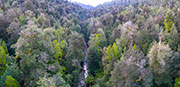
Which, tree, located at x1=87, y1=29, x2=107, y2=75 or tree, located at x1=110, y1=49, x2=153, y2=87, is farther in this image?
tree, located at x1=87, y1=29, x2=107, y2=75

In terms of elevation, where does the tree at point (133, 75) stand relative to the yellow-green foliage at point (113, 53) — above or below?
below

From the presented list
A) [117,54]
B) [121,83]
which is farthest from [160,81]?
[117,54]

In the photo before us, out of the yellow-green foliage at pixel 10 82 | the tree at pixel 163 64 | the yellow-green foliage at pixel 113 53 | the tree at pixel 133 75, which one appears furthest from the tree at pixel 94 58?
the yellow-green foliage at pixel 10 82

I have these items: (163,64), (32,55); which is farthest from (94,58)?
(32,55)

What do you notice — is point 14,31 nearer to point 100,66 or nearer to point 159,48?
point 100,66

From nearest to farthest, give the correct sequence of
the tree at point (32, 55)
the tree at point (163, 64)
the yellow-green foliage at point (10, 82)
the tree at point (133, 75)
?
the yellow-green foliage at point (10, 82)
the tree at point (133, 75)
the tree at point (32, 55)
the tree at point (163, 64)

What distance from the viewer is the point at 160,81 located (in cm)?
2762

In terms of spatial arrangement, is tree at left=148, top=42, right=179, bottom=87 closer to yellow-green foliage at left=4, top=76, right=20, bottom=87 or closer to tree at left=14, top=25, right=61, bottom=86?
tree at left=14, top=25, right=61, bottom=86

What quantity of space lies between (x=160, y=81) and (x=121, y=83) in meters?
8.38

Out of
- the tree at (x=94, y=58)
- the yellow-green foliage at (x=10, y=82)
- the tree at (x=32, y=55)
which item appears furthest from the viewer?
the tree at (x=94, y=58)

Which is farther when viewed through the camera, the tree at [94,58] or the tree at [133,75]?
the tree at [94,58]

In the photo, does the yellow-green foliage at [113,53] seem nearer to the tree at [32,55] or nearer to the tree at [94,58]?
the tree at [94,58]

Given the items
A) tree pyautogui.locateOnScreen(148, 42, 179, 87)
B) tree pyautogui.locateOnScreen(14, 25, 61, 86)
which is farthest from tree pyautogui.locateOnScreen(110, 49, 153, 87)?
tree pyautogui.locateOnScreen(14, 25, 61, 86)

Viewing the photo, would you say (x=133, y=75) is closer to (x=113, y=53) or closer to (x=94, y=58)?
(x=113, y=53)
